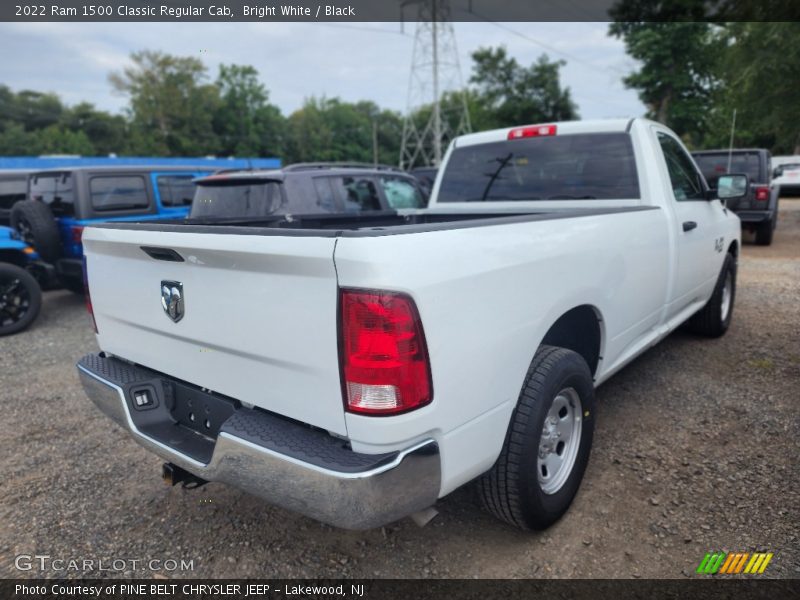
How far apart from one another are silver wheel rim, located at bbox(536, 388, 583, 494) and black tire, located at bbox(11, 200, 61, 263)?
685 cm

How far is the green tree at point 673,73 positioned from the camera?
31884 millimetres

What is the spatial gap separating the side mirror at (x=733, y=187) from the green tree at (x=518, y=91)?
4699 cm

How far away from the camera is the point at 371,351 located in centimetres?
170

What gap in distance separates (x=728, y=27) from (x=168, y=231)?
725 inches

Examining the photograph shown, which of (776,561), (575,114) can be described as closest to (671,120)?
(575,114)

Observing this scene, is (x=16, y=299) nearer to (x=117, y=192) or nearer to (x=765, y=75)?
(x=117, y=192)

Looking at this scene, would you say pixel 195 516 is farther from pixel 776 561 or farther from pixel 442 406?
pixel 776 561

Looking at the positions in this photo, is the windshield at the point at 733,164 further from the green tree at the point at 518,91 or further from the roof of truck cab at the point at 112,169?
the green tree at the point at 518,91

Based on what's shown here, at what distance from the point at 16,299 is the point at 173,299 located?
553 cm

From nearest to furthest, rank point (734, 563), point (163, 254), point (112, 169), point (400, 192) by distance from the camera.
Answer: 1. point (163, 254)
2. point (734, 563)
3. point (112, 169)
4. point (400, 192)

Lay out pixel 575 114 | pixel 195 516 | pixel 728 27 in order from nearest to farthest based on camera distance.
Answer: pixel 195 516 → pixel 728 27 → pixel 575 114

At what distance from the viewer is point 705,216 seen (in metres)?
4.27

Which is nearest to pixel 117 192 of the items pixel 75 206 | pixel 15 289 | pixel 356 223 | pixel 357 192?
pixel 75 206

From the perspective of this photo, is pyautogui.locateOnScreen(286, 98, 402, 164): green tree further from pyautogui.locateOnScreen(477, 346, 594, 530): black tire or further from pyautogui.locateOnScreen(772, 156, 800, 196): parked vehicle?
pyautogui.locateOnScreen(477, 346, 594, 530): black tire
